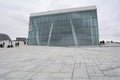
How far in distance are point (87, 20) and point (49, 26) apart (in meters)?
16.4

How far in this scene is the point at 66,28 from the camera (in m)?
46.8

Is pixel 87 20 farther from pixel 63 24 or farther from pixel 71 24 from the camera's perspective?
pixel 63 24

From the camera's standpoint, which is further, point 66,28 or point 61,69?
point 66,28

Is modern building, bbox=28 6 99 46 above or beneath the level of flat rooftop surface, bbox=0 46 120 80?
above

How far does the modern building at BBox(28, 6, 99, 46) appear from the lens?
44.8m

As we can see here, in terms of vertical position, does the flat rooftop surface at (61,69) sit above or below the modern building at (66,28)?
below

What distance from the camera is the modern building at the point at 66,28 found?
147ft

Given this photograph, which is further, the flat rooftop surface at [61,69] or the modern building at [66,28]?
the modern building at [66,28]

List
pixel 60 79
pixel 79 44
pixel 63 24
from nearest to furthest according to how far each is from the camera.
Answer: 1. pixel 60 79
2. pixel 79 44
3. pixel 63 24

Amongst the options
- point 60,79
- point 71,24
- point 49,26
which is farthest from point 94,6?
point 60,79

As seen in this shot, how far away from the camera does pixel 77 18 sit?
47125mm

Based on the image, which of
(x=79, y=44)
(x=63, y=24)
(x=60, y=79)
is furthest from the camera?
(x=63, y=24)

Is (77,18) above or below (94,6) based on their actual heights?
below

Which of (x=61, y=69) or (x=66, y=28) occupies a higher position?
(x=66, y=28)
